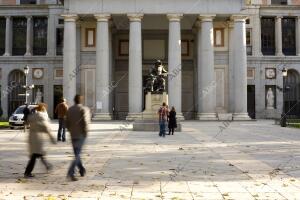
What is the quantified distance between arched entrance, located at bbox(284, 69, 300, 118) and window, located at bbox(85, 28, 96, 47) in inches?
1077

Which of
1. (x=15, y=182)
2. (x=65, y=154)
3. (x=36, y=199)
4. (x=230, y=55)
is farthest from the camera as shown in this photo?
(x=230, y=55)

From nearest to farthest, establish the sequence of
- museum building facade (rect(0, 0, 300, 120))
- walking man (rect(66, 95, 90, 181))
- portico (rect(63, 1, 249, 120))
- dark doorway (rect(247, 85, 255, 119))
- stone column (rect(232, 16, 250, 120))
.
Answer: walking man (rect(66, 95, 90, 181))
portico (rect(63, 1, 249, 120))
museum building facade (rect(0, 0, 300, 120))
stone column (rect(232, 16, 250, 120))
dark doorway (rect(247, 85, 255, 119))

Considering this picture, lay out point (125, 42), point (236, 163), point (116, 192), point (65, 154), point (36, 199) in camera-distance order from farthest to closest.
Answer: point (125, 42), point (65, 154), point (236, 163), point (116, 192), point (36, 199)

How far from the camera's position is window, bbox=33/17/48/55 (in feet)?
196

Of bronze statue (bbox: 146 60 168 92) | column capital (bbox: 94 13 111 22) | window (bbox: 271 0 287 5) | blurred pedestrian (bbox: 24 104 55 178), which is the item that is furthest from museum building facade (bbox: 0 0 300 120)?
blurred pedestrian (bbox: 24 104 55 178)

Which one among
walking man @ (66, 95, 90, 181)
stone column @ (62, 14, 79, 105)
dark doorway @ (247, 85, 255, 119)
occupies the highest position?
stone column @ (62, 14, 79, 105)

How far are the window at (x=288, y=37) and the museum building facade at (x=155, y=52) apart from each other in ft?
0.46

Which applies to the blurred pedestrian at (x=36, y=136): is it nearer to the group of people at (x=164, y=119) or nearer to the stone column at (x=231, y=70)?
the group of people at (x=164, y=119)

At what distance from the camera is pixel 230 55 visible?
53.7m

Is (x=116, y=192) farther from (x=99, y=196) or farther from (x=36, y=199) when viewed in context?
(x=36, y=199)

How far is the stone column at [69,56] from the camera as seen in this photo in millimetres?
48844

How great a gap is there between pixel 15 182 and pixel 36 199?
2133 mm

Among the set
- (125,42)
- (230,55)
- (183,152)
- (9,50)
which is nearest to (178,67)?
(230,55)

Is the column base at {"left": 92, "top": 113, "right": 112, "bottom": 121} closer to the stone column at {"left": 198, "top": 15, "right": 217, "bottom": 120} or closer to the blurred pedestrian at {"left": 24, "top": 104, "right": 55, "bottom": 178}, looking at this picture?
the stone column at {"left": 198, "top": 15, "right": 217, "bottom": 120}
